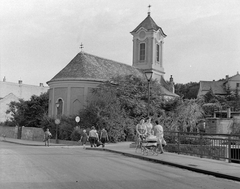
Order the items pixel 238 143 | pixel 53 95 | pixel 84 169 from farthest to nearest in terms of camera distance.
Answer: pixel 53 95, pixel 238 143, pixel 84 169

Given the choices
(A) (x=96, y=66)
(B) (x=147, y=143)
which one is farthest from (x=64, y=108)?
(B) (x=147, y=143)

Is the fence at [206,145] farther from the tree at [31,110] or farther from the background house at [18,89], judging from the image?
the background house at [18,89]

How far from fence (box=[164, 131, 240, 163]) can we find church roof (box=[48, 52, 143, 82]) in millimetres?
21372

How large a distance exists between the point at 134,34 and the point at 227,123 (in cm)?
2188

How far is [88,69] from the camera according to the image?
40.9 metres

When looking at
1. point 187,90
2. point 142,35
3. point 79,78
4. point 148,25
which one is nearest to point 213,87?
point 187,90

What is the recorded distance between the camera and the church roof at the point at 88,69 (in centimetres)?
4003

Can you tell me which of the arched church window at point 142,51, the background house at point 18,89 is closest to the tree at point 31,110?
the arched church window at point 142,51

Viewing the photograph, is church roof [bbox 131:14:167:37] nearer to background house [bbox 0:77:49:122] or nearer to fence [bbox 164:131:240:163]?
fence [bbox 164:131:240:163]

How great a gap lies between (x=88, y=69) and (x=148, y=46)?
46.5ft

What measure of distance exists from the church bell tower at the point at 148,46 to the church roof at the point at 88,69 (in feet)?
22.4

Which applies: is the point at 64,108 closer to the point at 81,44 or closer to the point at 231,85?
the point at 81,44

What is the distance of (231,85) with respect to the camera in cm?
8031

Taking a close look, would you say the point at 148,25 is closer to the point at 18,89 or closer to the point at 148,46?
the point at 148,46
